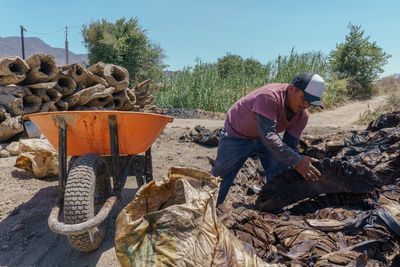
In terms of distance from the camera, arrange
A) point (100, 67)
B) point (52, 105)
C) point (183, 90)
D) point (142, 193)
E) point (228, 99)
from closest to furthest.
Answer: point (142, 193) < point (52, 105) < point (100, 67) < point (228, 99) < point (183, 90)

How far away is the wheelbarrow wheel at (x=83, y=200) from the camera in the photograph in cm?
205

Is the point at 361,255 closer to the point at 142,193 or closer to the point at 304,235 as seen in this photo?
the point at 304,235

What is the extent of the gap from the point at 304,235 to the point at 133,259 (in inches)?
48.7

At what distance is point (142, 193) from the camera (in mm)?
1878

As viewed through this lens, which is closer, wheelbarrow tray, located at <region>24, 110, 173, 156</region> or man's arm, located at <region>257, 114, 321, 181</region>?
wheelbarrow tray, located at <region>24, 110, 173, 156</region>

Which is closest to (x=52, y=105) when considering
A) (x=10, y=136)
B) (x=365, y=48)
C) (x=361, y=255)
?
(x=10, y=136)

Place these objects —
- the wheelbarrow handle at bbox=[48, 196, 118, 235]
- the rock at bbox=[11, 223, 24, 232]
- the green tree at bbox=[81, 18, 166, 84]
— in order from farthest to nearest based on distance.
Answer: the green tree at bbox=[81, 18, 166, 84] → the rock at bbox=[11, 223, 24, 232] → the wheelbarrow handle at bbox=[48, 196, 118, 235]

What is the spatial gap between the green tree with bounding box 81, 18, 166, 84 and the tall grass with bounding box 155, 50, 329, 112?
14.5ft

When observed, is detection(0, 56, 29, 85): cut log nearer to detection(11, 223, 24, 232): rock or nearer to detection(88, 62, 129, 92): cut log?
detection(88, 62, 129, 92): cut log

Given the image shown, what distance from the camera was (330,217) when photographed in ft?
7.64

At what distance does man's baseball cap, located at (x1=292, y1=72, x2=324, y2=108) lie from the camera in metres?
2.36

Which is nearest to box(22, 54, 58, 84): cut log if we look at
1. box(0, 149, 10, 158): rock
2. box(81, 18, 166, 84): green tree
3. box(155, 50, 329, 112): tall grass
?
box(0, 149, 10, 158): rock

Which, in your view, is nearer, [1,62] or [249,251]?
[249,251]

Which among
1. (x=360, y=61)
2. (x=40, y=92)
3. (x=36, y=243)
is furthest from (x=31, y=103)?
(x=360, y=61)
